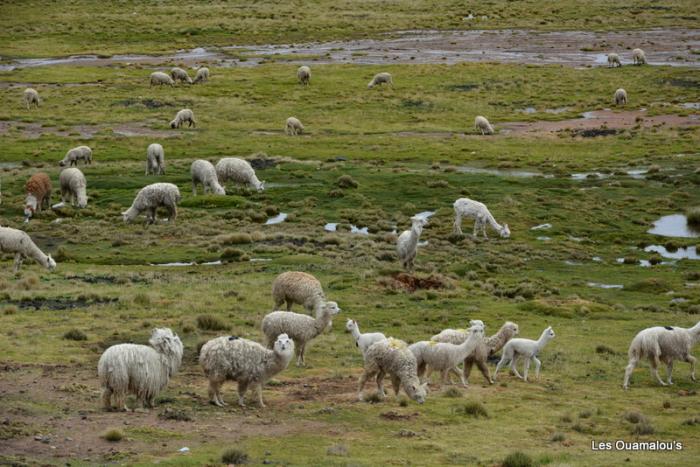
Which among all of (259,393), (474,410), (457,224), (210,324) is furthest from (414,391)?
(457,224)

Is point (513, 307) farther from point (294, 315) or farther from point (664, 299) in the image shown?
point (294, 315)

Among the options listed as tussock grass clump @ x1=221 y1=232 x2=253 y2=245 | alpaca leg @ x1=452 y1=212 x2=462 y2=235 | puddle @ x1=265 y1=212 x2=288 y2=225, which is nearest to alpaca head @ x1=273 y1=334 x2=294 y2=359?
tussock grass clump @ x1=221 y1=232 x2=253 y2=245

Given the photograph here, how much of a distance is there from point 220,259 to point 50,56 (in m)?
68.8

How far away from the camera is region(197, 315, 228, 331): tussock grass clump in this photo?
94.8 ft

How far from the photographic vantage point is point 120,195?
5206 centimetres

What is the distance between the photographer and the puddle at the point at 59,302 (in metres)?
31.8

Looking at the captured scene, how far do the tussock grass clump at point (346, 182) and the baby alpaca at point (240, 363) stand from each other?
3300 cm

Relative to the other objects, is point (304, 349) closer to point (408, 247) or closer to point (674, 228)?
point (408, 247)

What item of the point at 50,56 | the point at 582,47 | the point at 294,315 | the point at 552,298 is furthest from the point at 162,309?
the point at 582,47

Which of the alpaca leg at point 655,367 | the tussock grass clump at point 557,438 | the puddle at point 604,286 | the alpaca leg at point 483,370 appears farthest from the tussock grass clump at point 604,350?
the puddle at point 604,286

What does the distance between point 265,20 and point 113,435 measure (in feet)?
370

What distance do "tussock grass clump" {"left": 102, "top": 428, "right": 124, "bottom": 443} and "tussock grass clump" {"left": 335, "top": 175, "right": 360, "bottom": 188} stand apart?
36341 millimetres

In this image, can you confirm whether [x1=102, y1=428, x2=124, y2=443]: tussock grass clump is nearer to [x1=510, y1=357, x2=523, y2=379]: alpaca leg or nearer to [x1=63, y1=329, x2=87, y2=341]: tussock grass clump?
[x1=63, y1=329, x2=87, y2=341]: tussock grass clump

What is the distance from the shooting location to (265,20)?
127m
